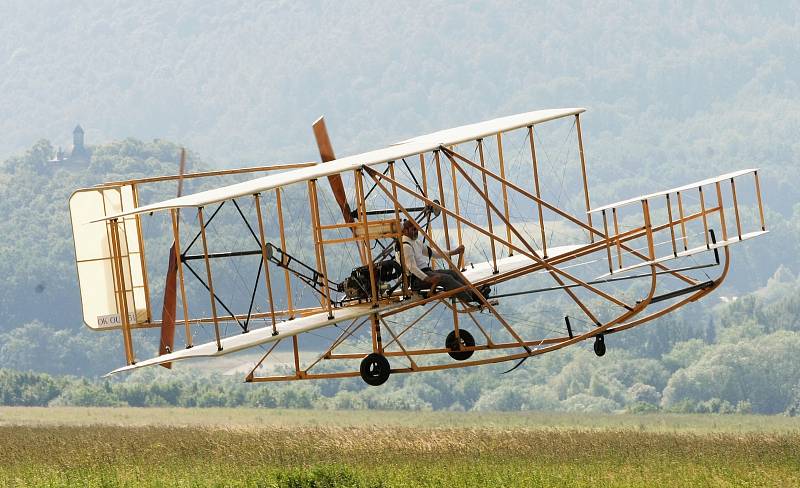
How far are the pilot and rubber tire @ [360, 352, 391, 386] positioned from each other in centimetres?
127

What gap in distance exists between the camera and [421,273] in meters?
23.2

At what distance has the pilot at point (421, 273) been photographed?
2314 cm

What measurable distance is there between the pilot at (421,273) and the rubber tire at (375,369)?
4.16 ft

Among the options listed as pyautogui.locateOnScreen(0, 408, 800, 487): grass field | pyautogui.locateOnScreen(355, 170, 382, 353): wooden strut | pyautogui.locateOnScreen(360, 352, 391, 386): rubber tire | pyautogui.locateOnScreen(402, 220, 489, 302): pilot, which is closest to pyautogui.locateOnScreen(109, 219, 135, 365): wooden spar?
pyautogui.locateOnScreen(0, 408, 800, 487): grass field

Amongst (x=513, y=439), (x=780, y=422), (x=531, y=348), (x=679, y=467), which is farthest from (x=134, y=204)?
(x=780, y=422)

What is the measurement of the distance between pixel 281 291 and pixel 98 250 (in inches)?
6705

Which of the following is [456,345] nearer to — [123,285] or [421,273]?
[421,273]

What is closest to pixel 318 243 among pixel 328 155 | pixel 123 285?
pixel 123 285

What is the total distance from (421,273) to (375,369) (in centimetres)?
171

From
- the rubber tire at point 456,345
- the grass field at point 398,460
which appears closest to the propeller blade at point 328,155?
the rubber tire at point 456,345

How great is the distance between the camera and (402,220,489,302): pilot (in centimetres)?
2314

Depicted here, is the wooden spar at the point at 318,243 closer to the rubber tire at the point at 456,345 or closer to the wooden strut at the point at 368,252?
the wooden strut at the point at 368,252

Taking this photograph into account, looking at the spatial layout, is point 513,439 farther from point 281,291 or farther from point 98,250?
point 281,291

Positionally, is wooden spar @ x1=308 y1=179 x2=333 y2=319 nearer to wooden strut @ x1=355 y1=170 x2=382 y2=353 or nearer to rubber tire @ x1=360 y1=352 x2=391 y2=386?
wooden strut @ x1=355 y1=170 x2=382 y2=353
